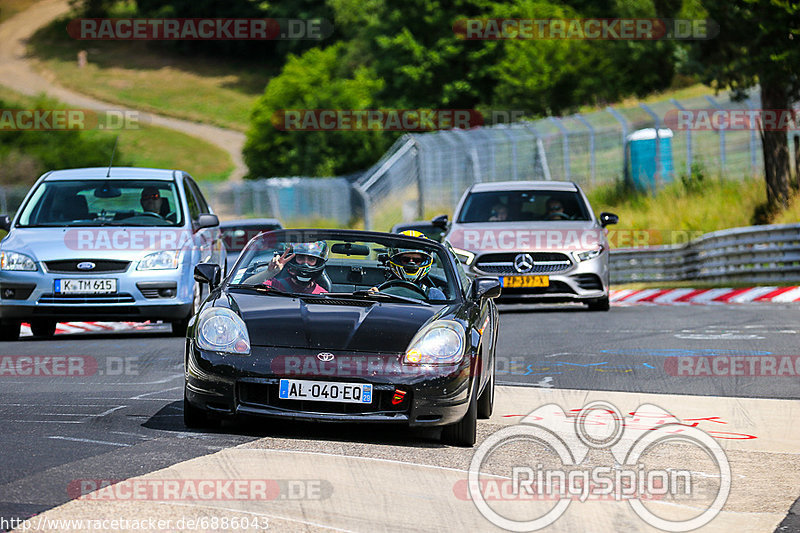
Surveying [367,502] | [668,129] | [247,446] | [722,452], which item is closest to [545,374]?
[722,452]

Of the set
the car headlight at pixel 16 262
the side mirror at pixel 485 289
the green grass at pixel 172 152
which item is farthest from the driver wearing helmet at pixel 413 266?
the green grass at pixel 172 152

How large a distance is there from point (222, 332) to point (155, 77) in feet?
401

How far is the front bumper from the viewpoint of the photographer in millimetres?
13383

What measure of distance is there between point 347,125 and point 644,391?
6483 cm

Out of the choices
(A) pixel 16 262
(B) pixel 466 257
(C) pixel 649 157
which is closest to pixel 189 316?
(A) pixel 16 262

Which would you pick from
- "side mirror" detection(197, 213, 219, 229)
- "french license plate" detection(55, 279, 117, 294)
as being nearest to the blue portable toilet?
"side mirror" detection(197, 213, 219, 229)

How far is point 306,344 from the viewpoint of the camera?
7.50 meters

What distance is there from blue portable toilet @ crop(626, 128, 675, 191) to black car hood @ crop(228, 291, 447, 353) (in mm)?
23597

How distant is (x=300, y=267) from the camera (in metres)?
8.83

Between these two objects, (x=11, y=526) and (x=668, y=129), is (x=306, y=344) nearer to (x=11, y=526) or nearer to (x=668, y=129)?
(x=11, y=526)

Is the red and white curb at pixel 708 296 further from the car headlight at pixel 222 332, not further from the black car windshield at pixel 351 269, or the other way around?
the car headlight at pixel 222 332

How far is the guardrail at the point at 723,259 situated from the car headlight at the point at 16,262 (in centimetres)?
1186

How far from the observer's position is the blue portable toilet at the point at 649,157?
31100mm

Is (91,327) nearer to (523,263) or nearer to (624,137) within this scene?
(523,263)
